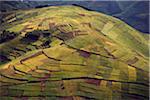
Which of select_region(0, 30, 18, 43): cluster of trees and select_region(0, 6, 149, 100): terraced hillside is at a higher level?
select_region(0, 30, 18, 43): cluster of trees

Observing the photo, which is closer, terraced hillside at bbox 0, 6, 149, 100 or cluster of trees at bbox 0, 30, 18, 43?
terraced hillside at bbox 0, 6, 149, 100

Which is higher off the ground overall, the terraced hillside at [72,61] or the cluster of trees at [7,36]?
the cluster of trees at [7,36]

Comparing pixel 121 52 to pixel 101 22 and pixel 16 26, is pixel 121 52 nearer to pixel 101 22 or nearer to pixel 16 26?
pixel 101 22

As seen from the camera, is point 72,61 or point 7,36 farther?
point 7,36

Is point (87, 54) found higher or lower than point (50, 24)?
lower

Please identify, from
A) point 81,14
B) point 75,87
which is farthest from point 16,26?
point 75,87

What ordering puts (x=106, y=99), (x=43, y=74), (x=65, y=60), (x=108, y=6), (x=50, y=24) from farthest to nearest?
(x=108, y=6) < (x=50, y=24) < (x=65, y=60) < (x=43, y=74) < (x=106, y=99)

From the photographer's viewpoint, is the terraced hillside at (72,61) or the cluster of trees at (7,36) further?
the cluster of trees at (7,36)

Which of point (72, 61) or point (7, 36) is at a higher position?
point (7, 36)
